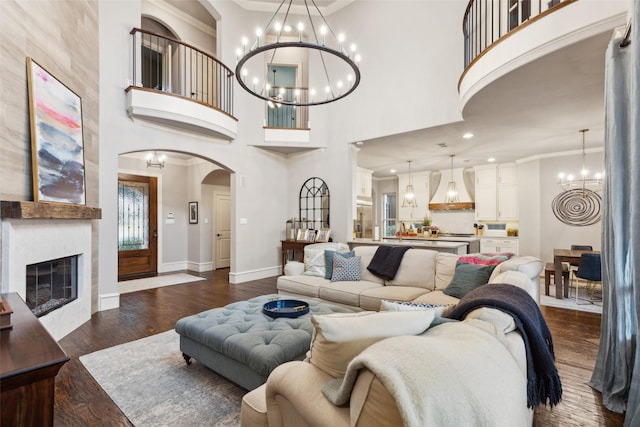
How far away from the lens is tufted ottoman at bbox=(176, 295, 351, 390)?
1941mm

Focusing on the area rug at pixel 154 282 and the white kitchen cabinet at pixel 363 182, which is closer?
the area rug at pixel 154 282

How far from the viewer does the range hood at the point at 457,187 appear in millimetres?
8102

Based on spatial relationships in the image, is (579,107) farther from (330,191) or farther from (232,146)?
(232,146)

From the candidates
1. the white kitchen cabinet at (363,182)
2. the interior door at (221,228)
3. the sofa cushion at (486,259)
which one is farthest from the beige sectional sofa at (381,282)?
the interior door at (221,228)

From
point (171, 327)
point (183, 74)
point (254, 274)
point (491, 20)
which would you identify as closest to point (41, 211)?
point (171, 327)

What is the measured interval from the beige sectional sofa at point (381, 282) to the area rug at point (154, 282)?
3.02m

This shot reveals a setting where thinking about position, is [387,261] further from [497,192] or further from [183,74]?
[183,74]

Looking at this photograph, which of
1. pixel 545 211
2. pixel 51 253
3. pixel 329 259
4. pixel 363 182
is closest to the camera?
pixel 51 253

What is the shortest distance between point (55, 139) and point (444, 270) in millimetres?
4465

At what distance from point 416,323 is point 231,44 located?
6.47 metres

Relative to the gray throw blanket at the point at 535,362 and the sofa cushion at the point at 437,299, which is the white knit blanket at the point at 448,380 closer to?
the gray throw blanket at the point at 535,362

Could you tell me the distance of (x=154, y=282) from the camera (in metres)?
6.04

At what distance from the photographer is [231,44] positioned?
19.5 feet

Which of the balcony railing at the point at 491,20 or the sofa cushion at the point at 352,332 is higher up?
the balcony railing at the point at 491,20
